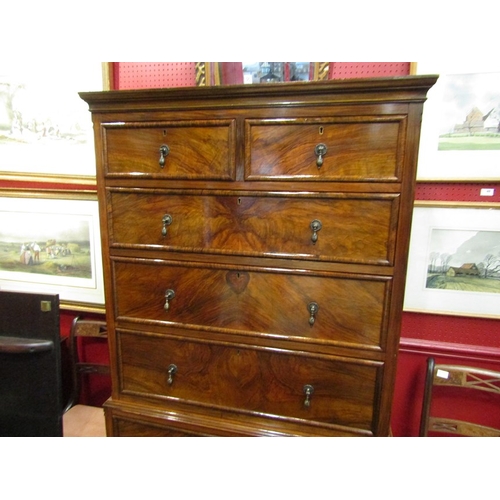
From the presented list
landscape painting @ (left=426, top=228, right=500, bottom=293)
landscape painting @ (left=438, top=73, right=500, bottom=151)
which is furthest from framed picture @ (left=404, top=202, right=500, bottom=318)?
landscape painting @ (left=438, top=73, right=500, bottom=151)

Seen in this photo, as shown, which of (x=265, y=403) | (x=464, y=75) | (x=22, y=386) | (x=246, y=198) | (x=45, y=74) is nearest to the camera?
(x=246, y=198)

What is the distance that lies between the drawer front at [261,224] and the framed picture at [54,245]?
0.71 metres

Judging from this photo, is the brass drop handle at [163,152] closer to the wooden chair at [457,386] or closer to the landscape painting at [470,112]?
the landscape painting at [470,112]

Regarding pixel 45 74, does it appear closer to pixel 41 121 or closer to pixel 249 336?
pixel 41 121

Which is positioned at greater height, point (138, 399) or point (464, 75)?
point (464, 75)

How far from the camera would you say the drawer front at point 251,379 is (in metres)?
1.12

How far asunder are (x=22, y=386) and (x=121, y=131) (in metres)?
1.25

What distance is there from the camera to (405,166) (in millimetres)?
962

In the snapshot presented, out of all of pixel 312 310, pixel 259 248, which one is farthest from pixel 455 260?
pixel 259 248

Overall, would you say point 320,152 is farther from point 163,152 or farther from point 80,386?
point 80,386

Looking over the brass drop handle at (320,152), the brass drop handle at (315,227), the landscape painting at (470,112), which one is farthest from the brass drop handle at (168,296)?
the landscape painting at (470,112)

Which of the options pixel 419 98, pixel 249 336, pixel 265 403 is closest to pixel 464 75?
pixel 419 98

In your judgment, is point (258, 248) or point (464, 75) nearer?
point (258, 248)

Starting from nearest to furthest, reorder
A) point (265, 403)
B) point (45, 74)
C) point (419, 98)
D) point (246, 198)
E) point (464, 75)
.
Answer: point (419, 98)
point (246, 198)
point (265, 403)
point (464, 75)
point (45, 74)
